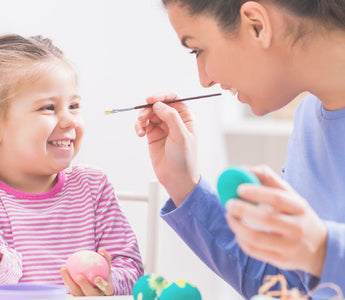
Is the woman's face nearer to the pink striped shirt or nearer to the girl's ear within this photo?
the girl's ear

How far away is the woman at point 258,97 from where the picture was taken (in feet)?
3.18

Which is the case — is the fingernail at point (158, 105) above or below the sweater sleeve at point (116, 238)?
above

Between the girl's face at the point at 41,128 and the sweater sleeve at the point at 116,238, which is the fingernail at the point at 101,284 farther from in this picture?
the girl's face at the point at 41,128

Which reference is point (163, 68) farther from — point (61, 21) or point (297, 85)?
point (297, 85)

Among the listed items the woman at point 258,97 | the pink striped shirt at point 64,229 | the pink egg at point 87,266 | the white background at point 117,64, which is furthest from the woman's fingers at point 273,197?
the white background at point 117,64

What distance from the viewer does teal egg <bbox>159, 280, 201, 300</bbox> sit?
84cm

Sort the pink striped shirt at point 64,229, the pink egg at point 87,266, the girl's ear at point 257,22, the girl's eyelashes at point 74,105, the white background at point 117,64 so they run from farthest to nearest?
1. the white background at point 117,64
2. the girl's eyelashes at point 74,105
3. the pink striped shirt at point 64,229
4. the pink egg at point 87,266
5. the girl's ear at point 257,22

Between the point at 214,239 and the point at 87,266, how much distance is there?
9.2 inches

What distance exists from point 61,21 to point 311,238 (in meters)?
1.40

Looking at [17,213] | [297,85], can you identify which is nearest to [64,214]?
[17,213]

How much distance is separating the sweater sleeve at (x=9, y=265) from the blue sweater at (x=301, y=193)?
316mm

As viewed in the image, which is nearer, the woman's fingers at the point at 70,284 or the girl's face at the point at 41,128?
the woman's fingers at the point at 70,284

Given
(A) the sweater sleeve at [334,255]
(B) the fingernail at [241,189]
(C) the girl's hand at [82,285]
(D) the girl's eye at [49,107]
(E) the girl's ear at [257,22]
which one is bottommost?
(C) the girl's hand at [82,285]

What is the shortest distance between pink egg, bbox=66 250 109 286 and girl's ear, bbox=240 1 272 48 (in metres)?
0.47
